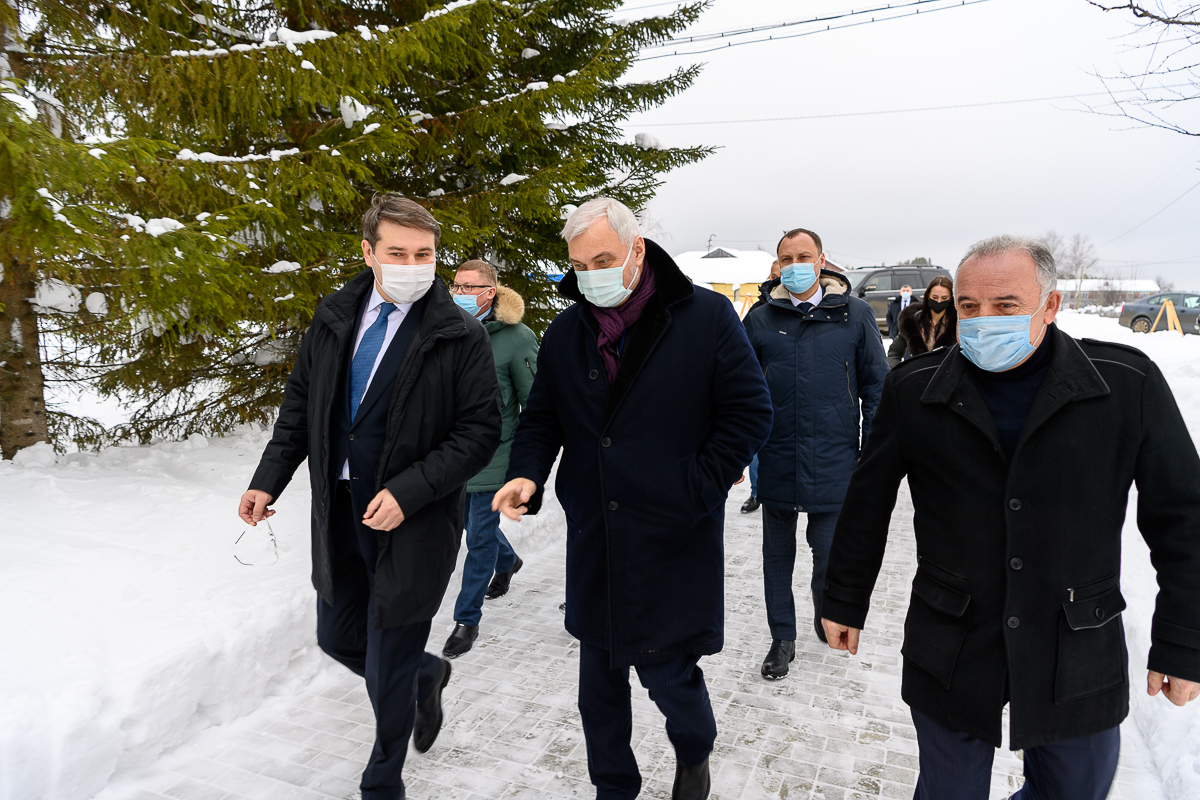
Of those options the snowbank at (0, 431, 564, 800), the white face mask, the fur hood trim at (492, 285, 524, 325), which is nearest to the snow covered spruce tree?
the snowbank at (0, 431, 564, 800)

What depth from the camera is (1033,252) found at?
191 centimetres

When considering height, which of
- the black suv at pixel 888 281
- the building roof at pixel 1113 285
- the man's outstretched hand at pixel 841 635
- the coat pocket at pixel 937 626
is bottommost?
the man's outstretched hand at pixel 841 635

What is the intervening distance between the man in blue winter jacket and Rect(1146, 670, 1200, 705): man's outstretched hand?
6.92ft

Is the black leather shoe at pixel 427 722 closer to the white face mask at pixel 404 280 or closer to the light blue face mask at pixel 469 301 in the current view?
the white face mask at pixel 404 280

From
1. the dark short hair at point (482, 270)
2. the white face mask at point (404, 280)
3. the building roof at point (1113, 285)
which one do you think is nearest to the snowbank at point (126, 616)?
the white face mask at point (404, 280)

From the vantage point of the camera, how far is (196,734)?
3311 mm

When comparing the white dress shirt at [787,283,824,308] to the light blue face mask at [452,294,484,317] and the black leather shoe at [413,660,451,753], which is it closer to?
the light blue face mask at [452,294,484,317]

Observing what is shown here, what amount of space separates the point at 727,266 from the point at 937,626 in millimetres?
55388

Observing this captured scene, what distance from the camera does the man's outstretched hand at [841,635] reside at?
2.17 meters

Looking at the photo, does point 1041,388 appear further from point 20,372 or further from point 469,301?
point 20,372

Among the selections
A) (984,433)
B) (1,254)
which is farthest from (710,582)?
(1,254)

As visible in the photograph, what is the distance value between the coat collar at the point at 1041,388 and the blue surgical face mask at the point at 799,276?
204 cm

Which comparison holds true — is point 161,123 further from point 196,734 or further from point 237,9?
point 196,734

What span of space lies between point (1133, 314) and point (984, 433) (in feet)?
106
